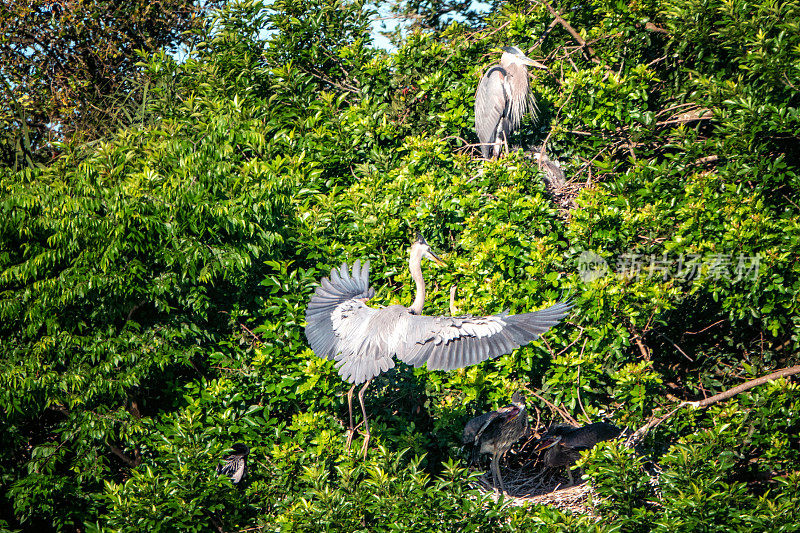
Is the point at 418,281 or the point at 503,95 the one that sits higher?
the point at 503,95

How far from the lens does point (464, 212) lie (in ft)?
19.8

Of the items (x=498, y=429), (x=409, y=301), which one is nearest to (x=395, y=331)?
(x=409, y=301)

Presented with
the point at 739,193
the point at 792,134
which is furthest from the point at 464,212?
the point at 792,134

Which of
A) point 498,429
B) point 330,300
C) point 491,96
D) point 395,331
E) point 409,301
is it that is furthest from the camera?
point 491,96

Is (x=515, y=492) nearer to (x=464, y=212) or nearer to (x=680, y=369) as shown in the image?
(x=680, y=369)

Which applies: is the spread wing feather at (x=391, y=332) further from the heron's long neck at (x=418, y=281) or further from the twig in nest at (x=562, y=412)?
the twig in nest at (x=562, y=412)

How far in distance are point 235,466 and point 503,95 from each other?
4729mm

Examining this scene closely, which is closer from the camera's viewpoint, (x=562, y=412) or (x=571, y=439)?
(x=571, y=439)

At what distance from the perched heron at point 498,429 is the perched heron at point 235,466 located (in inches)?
71.0

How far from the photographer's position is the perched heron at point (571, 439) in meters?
5.19

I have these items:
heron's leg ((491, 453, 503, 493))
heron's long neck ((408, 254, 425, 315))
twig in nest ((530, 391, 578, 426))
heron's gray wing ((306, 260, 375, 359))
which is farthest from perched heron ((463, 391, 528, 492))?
heron's gray wing ((306, 260, 375, 359))

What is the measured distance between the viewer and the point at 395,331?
197 inches

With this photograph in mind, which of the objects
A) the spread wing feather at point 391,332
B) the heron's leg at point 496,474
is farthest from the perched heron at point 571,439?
the spread wing feather at point 391,332

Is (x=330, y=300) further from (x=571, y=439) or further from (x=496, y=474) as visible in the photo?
(x=571, y=439)
